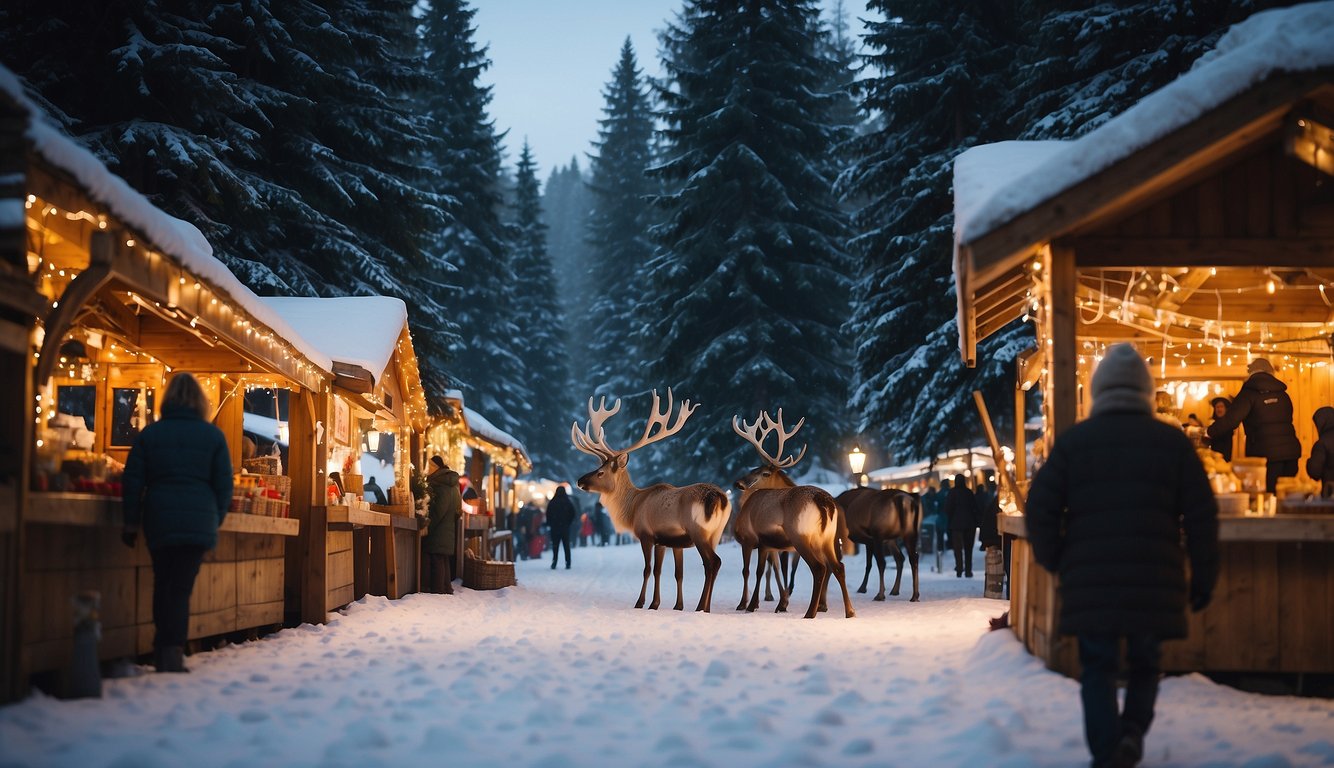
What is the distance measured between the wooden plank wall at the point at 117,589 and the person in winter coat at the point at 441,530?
632 centimetres

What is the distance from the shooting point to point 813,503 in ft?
47.7

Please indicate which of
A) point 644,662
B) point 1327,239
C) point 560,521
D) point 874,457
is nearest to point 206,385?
point 644,662

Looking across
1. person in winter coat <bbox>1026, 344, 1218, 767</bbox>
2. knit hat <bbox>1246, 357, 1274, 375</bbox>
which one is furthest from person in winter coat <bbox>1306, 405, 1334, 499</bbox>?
person in winter coat <bbox>1026, 344, 1218, 767</bbox>

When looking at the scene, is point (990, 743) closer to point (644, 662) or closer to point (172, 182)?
point (644, 662)

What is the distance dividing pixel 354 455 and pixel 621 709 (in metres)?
9.62

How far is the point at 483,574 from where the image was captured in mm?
18391

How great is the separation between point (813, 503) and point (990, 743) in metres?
8.85

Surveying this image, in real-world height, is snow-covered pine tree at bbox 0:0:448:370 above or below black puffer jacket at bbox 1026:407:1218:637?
above

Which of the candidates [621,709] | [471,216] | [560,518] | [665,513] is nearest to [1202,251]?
[621,709]

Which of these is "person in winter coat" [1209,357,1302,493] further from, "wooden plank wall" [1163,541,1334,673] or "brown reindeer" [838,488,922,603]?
"brown reindeer" [838,488,922,603]

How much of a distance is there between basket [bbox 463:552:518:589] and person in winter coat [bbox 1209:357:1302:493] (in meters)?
10.6

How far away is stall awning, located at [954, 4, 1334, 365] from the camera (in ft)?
24.4

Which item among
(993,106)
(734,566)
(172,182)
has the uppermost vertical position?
(993,106)

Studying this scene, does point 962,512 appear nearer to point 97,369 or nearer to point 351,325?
point 351,325
